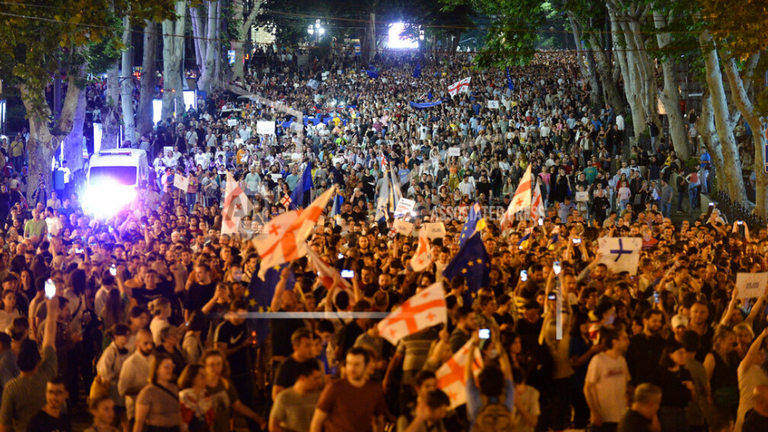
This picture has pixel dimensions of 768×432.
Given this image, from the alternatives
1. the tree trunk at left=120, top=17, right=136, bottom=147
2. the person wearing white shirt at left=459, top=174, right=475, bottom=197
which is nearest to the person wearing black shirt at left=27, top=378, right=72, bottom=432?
the person wearing white shirt at left=459, top=174, right=475, bottom=197

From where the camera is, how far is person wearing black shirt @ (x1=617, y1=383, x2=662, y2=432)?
21.6 ft

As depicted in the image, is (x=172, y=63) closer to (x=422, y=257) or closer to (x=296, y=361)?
(x=422, y=257)

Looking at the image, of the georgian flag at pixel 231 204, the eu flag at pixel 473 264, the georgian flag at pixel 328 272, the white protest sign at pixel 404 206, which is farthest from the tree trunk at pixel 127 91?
the georgian flag at pixel 328 272

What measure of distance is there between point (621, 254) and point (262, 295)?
481cm

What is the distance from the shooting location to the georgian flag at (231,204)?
46.9 ft

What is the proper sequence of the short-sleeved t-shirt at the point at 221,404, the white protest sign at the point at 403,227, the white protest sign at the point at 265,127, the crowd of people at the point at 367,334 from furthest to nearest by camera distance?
the white protest sign at the point at 265,127
the white protest sign at the point at 403,227
the short-sleeved t-shirt at the point at 221,404
the crowd of people at the point at 367,334

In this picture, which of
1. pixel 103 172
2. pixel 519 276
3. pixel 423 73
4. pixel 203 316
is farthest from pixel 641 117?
pixel 423 73

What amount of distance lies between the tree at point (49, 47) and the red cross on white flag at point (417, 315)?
48.1 ft

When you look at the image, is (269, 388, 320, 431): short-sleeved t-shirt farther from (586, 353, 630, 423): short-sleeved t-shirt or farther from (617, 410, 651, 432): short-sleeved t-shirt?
(586, 353, 630, 423): short-sleeved t-shirt

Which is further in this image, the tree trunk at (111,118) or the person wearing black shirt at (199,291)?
the tree trunk at (111,118)

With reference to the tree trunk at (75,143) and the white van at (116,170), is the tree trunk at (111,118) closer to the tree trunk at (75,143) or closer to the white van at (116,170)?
the tree trunk at (75,143)

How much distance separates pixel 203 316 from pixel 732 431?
471 cm

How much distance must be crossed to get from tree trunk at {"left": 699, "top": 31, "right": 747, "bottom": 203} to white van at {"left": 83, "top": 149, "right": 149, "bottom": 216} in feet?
50.9

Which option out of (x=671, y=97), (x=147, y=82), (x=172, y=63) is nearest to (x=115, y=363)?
(x=671, y=97)
